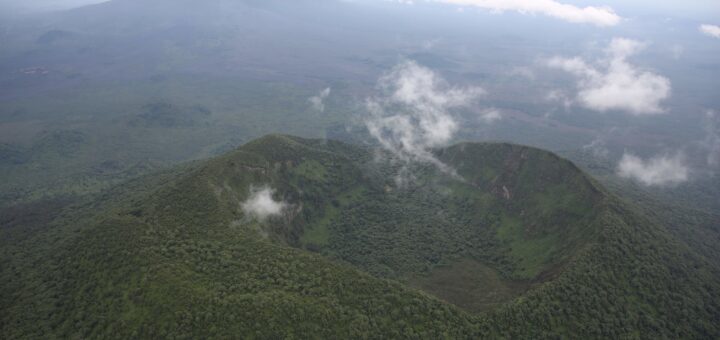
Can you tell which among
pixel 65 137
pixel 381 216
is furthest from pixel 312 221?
pixel 65 137

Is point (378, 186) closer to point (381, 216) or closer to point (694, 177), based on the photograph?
point (381, 216)

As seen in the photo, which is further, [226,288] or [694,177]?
[694,177]

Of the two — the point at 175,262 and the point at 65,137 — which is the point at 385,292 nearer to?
the point at 175,262

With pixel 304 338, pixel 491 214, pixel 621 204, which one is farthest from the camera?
pixel 491 214

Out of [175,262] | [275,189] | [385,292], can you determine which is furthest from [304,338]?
[275,189]

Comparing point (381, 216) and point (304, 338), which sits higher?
point (304, 338)

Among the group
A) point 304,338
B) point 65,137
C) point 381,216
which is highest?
point 304,338

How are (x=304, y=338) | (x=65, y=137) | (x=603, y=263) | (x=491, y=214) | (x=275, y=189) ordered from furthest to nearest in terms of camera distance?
(x=65, y=137) < (x=491, y=214) < (x=275, y=189) < (x=603, y=263) < (x=304, y=338)
